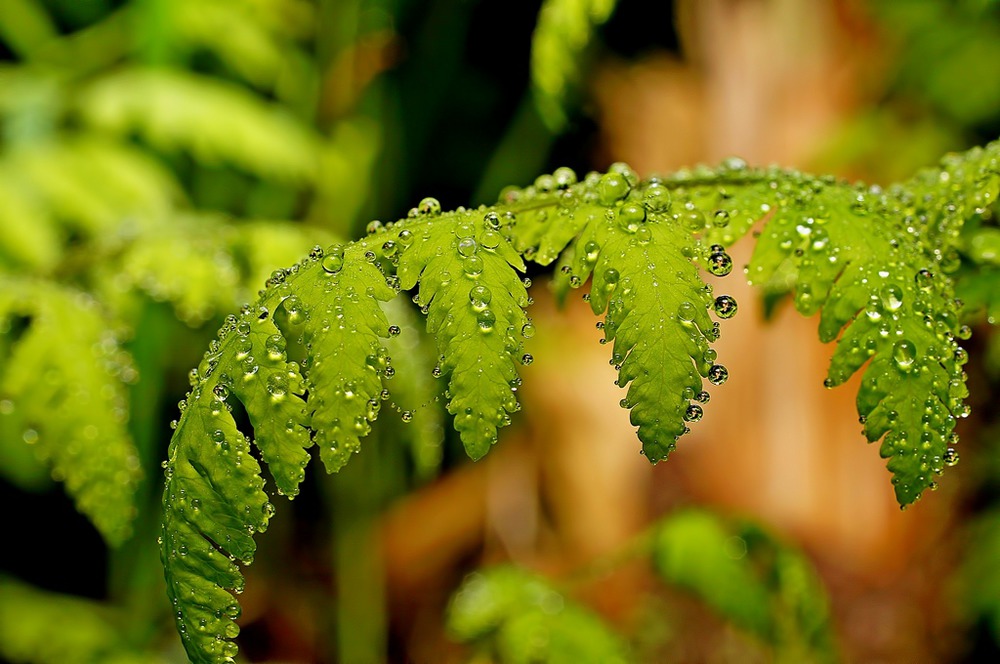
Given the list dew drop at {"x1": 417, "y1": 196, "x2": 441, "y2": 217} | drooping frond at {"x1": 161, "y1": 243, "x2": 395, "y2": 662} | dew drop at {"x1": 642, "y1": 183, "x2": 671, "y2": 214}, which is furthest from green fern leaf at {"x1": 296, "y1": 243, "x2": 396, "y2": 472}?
dew drop at {"x1": 642, "y1": 183, "x2": 671, "y2": 214}

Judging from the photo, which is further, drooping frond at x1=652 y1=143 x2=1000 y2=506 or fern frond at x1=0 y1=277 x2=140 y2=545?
fern frond at x1=0 y1=277 x2=140 y2=545

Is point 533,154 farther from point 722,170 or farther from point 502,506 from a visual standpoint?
point 722,170

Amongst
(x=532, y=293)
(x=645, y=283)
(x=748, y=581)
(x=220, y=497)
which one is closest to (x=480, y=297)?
(x=645, y=283)

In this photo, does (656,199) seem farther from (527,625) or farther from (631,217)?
(527,625)

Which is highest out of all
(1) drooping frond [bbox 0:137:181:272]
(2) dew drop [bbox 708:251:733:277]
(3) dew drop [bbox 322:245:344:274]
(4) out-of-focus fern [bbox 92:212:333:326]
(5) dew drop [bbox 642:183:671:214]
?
(1) drooping frond [bbox 0:137:181:272]

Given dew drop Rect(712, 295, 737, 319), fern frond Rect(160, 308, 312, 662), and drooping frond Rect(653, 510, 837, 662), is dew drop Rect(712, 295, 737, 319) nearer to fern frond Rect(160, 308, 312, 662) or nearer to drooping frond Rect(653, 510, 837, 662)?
fern frond Rect(160, 308, 312, 662)

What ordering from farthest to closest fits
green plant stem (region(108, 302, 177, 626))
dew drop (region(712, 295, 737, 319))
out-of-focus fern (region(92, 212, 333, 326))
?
green plant stem (region(108, 302, 177, 626)) < out-of-focus fern (region(92, 212, 333, 326)) < dew drop (region(712, 295, 737, 319))

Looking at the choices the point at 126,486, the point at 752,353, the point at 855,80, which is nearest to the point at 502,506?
the point at 752,353
